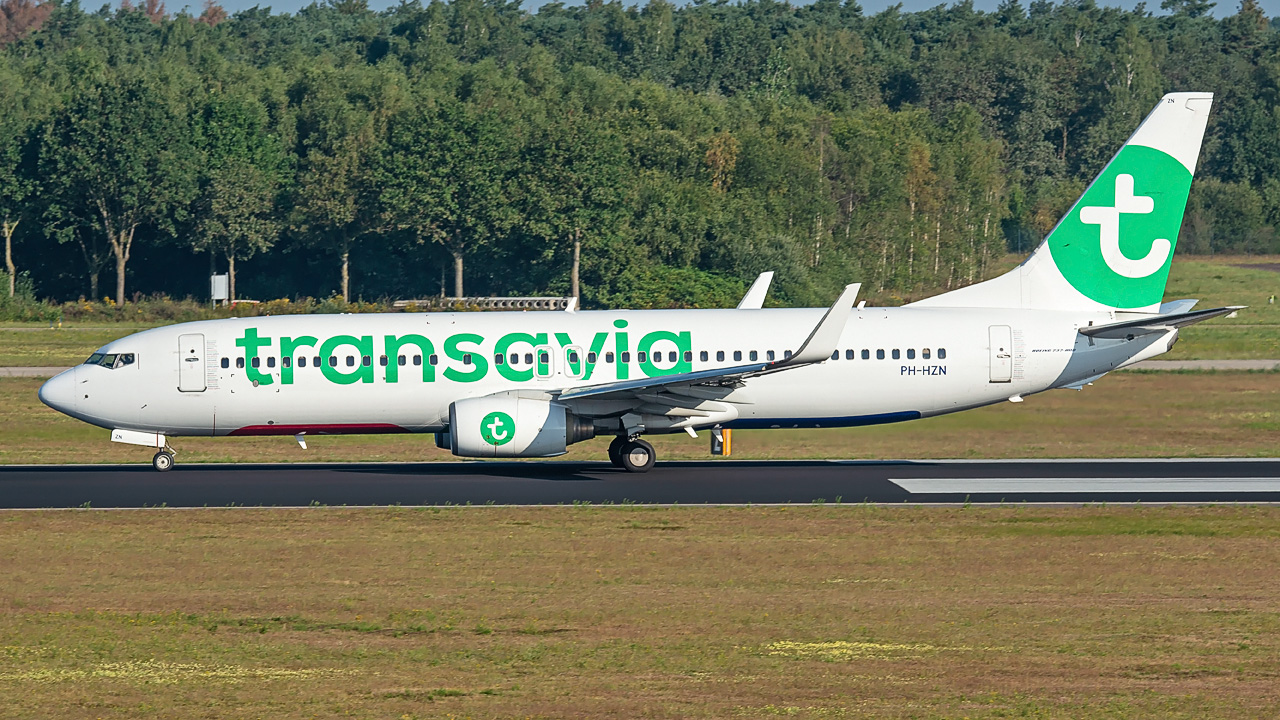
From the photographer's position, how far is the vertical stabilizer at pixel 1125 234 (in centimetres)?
3378

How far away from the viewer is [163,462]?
108 ft

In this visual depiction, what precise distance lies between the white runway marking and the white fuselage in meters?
2.94

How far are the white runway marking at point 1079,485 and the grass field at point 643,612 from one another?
2.53 metres

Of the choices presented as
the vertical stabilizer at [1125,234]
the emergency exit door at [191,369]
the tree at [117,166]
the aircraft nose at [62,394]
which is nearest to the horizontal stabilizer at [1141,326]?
the vertical stabilizer at [1125,234]

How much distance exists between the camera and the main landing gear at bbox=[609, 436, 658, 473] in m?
32.0

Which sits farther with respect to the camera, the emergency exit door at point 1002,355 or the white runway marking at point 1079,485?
the emergency exit door at point 1002,355

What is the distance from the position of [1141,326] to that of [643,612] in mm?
17446

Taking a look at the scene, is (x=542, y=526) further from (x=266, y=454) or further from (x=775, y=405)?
(x=266, y=454)

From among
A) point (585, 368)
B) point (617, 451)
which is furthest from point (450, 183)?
point (617, 451)

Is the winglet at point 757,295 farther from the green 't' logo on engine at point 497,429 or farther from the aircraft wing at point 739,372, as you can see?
the green 't' logo on engine at point 497,429

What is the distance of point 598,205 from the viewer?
91875 millimetres

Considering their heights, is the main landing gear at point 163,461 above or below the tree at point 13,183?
below

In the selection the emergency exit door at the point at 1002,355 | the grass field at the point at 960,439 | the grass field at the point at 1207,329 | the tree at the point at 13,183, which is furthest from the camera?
the tree at the point at 13,183

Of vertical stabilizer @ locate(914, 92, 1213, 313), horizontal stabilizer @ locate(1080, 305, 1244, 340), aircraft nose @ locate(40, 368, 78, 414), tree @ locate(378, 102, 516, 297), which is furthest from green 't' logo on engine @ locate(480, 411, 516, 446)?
tree @ locate(378, 102, 516, 297)
